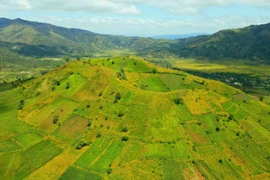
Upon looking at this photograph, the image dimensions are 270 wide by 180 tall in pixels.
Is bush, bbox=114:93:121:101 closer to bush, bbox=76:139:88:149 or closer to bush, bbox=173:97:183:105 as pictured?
bush, bbox=173:97:183:105

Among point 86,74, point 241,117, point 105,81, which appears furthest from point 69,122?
point 241,117

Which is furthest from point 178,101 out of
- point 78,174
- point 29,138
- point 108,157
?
point 29,138

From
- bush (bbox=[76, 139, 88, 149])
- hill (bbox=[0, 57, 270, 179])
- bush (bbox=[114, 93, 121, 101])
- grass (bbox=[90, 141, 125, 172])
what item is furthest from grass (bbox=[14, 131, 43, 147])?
bush (bbox=[114, 93, 121, 101])

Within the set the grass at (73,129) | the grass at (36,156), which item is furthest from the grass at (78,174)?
the grass at (73,129)

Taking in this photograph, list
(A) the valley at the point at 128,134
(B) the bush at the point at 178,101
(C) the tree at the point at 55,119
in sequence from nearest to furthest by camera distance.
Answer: (A) the valley at the point at 128,134 < (B) the bush at the point at 178,101 < (C) the tree at the point at 55,119

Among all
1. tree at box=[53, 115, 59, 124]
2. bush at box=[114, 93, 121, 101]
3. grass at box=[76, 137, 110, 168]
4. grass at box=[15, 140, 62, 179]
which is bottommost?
grass at box=[15, 140, 62, 179]

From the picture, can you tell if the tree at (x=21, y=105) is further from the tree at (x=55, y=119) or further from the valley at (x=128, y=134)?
the tree at (x=55, y=119)

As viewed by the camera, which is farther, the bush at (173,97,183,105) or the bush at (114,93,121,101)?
the bush at (114,93,121,101)

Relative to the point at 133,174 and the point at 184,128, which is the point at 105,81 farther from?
the point at 133,174
